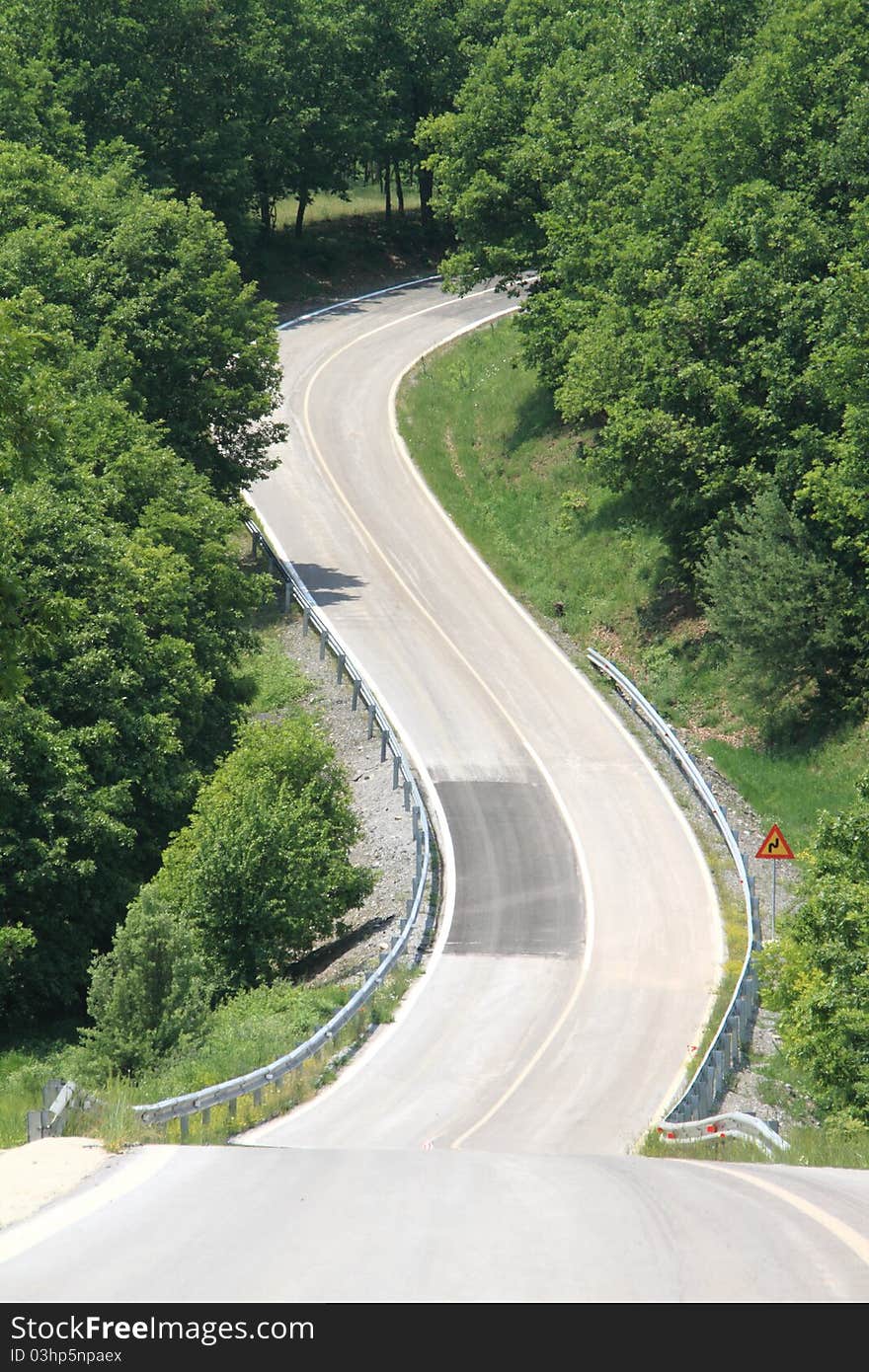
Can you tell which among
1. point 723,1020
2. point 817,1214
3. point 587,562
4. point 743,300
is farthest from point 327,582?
point 817,1214

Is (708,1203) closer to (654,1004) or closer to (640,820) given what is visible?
(654,1004)

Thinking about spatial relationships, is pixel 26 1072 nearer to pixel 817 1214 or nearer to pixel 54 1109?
pixel 54 1109

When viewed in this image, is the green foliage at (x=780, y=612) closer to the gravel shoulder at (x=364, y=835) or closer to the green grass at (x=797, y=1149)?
the gravel shoulder at (x=364, y=835)

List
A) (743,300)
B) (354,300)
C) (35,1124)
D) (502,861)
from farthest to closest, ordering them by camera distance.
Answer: (354,300) → (743,300) → (502,861) → (35,1124)

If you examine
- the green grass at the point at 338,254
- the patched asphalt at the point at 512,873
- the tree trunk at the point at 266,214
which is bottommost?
the patched asphalt at the point at 512,873

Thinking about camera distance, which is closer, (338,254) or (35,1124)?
(35,1124)

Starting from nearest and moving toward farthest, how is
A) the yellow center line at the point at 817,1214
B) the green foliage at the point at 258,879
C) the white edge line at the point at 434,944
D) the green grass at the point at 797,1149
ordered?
the yellow center line at the point at 817,1214 → the green grass at the point at 797,1149 → the white edge line at the point at 434,944 → the green foliage at the point at 258,879

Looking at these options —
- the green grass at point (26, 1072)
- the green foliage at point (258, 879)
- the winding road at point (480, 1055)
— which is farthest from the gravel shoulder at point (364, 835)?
the green grass at point (26, 1072)
